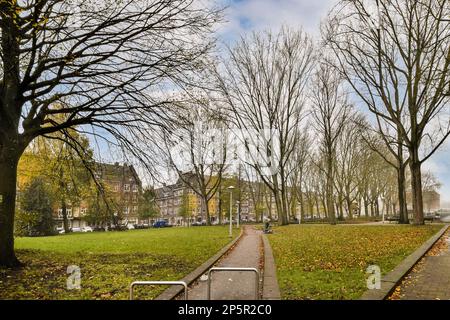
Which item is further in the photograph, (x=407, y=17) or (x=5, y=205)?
(x=407, y=17)

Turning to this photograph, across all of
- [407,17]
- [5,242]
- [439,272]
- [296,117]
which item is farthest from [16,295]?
[296,117]

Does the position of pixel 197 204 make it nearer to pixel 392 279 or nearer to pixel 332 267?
pixel 332 267

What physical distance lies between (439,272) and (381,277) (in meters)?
1.87

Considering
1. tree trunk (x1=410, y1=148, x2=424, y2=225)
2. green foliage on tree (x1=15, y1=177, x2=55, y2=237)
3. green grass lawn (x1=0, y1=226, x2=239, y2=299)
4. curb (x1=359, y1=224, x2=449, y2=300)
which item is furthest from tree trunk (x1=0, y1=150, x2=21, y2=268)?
green foliage on tree (x1=15, y1=177, x2=55, y2=237)

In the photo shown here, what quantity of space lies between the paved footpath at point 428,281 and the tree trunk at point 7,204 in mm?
10522

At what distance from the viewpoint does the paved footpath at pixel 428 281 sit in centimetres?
701

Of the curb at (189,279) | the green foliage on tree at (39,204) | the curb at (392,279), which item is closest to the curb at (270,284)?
the curb at (392,279)

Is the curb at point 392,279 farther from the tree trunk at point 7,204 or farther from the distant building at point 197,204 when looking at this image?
the tree trunk at point 7,204

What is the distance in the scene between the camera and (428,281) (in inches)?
320

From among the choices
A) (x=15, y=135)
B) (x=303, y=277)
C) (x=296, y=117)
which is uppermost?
(x=296, y=117)

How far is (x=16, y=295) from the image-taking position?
761cm

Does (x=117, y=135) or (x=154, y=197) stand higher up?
(x=117, y=135)

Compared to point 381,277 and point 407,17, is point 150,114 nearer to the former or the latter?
point 381,277
